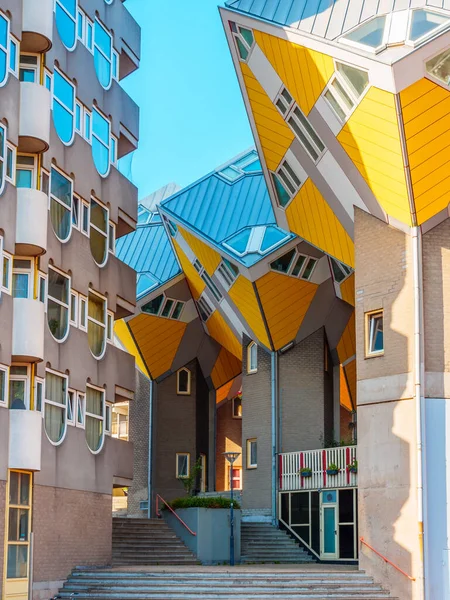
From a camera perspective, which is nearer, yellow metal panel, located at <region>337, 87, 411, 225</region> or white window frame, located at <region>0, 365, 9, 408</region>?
white window frame, located at <region>0, 365, 9, 408</region>

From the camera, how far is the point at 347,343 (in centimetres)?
4191

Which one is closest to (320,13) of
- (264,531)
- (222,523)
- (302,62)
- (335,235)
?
(302,62)

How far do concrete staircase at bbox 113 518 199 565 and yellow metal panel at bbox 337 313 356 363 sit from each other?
1046cm

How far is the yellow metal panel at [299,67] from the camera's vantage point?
25.8m

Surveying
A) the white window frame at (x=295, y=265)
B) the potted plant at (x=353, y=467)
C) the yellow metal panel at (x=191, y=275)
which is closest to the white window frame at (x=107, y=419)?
the potted plant at (x=353, y=467)

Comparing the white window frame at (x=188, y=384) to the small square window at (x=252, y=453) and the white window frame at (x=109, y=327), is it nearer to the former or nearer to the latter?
the small square window at (x=252, y=453)

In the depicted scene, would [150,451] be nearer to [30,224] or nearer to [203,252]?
[203,252]

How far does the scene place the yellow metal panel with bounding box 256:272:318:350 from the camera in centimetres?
3891

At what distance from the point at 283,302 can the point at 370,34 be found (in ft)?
52.5

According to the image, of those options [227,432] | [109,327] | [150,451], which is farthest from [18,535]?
[227,432]

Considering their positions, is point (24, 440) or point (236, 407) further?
point (236, 407)

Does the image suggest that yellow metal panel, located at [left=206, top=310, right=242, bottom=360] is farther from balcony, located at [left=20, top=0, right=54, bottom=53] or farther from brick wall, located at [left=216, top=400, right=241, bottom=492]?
balcony, located at [left=20, top=0, right=54, bottom=53]

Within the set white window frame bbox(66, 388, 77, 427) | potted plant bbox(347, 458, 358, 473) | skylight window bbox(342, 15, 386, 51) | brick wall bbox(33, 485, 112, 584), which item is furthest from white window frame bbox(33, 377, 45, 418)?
potted plant bbox(347, 458, 358, 473)

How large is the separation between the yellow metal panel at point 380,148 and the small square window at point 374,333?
2766 millimetres
